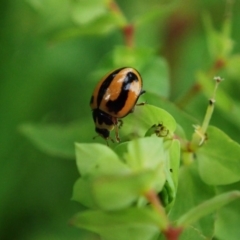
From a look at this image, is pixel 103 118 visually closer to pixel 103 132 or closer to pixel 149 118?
pixel 103 132

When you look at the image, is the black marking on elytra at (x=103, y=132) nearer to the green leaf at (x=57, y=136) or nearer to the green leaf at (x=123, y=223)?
the green leaf at (x=57, y=136)

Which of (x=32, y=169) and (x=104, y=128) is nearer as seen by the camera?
(x=104, y=128)

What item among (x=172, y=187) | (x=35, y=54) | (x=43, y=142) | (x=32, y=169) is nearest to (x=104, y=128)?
(x=43, y=142)

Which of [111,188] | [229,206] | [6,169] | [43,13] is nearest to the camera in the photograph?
→ [111,188]

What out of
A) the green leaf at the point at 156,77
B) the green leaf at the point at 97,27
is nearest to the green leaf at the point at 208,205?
the green leaf at the point at 156,77

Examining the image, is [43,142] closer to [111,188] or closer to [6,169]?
[6,169]

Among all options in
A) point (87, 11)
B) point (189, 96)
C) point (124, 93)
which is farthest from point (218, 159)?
point (87, 11)
